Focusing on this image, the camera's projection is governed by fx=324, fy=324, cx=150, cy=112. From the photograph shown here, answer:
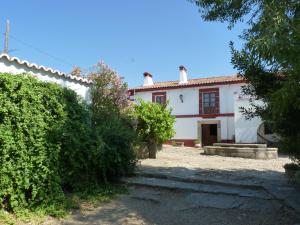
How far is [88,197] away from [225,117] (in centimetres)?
2054

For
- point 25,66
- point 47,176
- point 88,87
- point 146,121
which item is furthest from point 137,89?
point 47,176

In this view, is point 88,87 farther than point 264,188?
Yes

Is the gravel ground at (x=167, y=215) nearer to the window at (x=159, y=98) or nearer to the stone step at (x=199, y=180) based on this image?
the stone step at (x=199, y=180)

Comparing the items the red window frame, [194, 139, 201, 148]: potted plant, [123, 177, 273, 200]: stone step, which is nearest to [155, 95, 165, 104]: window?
the red window frame

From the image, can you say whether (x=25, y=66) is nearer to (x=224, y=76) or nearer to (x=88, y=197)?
(x=88, y=197)

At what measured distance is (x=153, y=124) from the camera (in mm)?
12461

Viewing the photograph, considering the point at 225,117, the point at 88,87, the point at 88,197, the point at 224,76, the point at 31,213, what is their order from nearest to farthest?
the point at 31,213 → the point at 88,197 → the point at 88,87 → the point at 225,117 → the point at 224,76

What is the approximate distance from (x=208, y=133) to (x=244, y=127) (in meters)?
4.14

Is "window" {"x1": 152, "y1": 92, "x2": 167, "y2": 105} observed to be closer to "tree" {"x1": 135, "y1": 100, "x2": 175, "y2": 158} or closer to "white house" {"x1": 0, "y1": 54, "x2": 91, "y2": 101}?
"tree" {"x1": 135, "y1": 100, "x2": 175, "y2": 158}

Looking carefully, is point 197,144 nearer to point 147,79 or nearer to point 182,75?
point 182,75

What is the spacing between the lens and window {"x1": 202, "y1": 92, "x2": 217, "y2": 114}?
85.5ft

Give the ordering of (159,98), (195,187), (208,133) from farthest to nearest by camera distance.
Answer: (159,98) < (208,133) < (195,187)

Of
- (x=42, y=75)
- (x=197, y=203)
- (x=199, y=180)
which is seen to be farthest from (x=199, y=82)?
(x=197, y=203)

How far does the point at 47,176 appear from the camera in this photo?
572 cm
